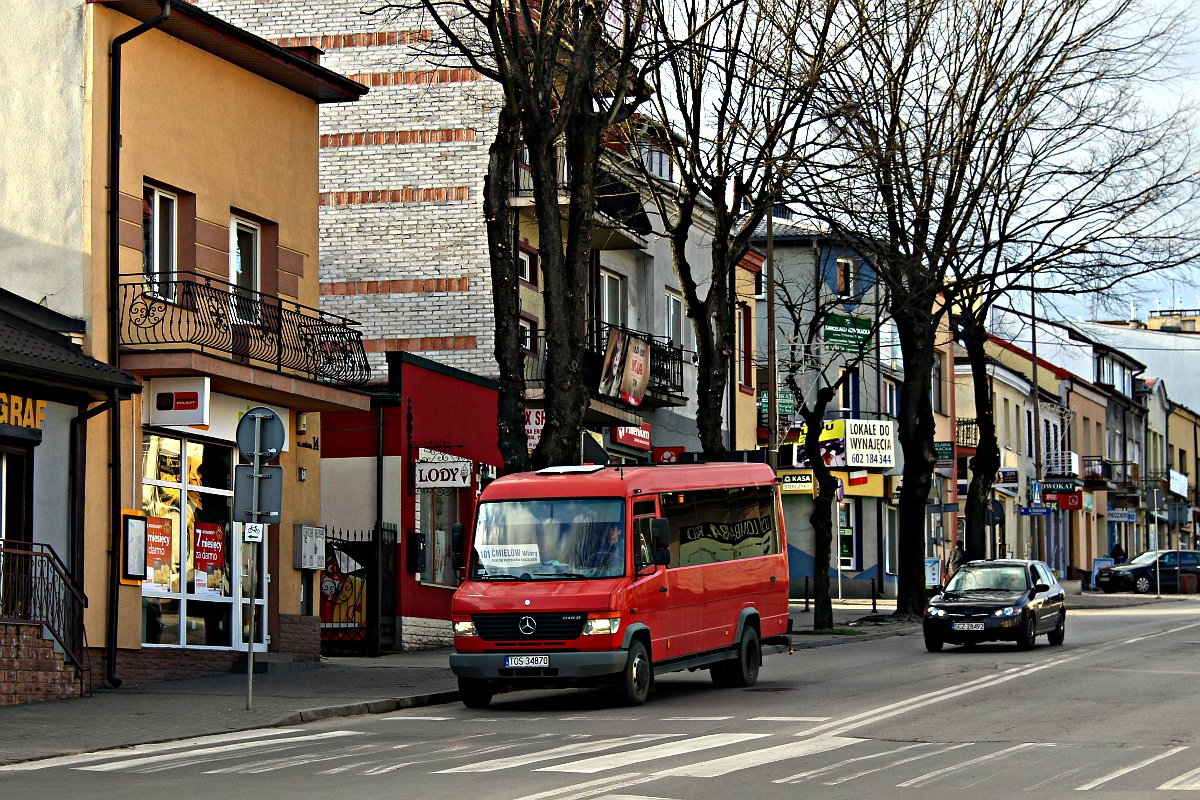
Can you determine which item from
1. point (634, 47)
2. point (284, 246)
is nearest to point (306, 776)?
point (284, 246)

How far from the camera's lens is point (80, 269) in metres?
19.5

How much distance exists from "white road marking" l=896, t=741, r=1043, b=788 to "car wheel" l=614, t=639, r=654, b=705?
4.84 metres

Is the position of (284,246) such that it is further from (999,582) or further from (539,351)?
(999,582)

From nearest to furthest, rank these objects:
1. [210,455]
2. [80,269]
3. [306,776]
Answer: [306,776]
[80,269]
[210,455]

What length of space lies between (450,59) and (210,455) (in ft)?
38.6

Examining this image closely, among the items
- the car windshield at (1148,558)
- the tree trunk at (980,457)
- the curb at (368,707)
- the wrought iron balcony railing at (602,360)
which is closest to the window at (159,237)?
the curb at (368,707)

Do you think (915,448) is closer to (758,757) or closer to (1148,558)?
(758,757)

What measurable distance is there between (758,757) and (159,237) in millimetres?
12423

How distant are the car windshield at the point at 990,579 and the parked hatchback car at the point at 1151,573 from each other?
3372cm

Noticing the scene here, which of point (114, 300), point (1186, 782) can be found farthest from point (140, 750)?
point (1186, 782)

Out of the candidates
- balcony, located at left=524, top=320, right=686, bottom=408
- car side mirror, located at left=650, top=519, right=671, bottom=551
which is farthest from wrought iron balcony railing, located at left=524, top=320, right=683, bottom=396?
car side mirror, located at left=650, top=519, right=671, bottom=551

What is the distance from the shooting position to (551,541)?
57.2 ft

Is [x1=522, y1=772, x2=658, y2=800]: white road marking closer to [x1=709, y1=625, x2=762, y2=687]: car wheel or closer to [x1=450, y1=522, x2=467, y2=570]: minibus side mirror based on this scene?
[x1=450, y1=522, x2=467, y2=570]: minibus side mirror

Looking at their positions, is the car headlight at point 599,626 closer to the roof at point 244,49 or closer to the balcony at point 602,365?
the roof at point 244,49
